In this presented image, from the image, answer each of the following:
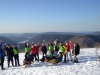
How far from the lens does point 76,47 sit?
48.6 ft

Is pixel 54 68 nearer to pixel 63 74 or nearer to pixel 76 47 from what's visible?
pixel 63 74

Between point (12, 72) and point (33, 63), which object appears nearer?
point (12, 72)

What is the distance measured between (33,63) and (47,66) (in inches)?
69.3

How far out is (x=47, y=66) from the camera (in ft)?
45.0

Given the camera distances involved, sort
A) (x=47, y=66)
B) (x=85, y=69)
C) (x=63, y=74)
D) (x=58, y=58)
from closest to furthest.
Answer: (x=63, y=74), (x=85, y=69), (x=47, y=66), (x=58, y=58)

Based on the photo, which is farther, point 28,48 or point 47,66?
point 28,48

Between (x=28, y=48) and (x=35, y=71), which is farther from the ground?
(x=28, y=48)

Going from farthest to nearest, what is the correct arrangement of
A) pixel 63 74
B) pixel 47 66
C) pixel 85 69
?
pixel 47 66 → pixel 85 69 → pixel 63 74

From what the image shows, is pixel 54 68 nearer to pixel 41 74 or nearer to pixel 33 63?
pixel 41 74

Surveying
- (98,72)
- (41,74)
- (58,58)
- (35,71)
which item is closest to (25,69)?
(35,71)

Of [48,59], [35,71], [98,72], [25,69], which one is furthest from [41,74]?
[98,72]

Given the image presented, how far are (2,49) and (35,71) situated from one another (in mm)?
3491

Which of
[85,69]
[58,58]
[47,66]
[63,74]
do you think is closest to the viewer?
[63,74]

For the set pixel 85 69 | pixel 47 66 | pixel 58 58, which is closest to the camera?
pixel 85 69
